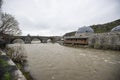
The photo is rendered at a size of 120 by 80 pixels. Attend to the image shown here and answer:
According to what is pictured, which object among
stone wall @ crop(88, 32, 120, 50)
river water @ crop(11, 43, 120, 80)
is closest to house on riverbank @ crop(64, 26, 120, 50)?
stone wall @ crop(88, 32, 120, 50)

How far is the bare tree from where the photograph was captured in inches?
1281

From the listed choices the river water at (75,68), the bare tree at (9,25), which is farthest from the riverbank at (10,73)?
the bare tree at (9,25)

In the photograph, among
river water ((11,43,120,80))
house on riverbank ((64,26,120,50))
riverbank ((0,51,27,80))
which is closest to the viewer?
Answer: riverbank ((0,51,27,80))

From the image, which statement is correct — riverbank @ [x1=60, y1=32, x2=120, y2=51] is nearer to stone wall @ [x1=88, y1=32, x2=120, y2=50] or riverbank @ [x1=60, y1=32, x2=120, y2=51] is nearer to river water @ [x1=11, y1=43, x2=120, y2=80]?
stone wall @ [x1=88, y1=32, x2=120, y2=50]

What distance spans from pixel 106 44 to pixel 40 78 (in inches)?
1116

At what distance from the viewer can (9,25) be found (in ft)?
115

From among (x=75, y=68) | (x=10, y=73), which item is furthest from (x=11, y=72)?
(x=75, y=68)

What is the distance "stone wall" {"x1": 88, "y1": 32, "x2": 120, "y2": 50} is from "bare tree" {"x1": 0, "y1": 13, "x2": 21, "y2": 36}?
2604cm

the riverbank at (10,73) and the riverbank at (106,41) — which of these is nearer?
the riverbank at (10,73)

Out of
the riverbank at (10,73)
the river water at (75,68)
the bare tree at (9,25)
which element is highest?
the bare tree at (9,25)

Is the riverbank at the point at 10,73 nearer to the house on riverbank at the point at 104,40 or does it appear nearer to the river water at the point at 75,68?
the river water at the point at 75,68

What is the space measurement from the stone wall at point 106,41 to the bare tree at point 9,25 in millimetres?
26044

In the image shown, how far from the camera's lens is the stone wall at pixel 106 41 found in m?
30.0

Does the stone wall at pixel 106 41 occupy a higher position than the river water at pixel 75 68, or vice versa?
the stone wall at pixel 106 41
